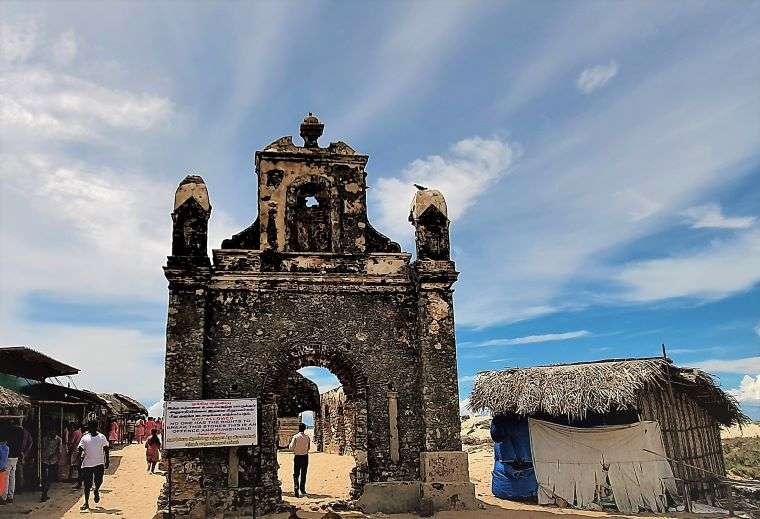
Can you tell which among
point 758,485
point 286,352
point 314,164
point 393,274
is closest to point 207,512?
point 286,352

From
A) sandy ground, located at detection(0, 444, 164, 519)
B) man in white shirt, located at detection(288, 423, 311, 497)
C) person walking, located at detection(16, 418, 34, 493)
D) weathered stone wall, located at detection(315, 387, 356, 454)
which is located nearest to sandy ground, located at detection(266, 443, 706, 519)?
man in white shirt, located at detection(288, 423, 311, 497)

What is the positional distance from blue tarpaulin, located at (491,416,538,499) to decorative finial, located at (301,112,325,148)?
8.05 metres

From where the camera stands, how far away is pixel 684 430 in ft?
48.9

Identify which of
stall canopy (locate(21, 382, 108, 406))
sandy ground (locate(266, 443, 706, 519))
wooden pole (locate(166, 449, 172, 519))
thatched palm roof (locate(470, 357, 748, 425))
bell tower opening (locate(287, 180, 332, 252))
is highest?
bell tower opening (locate(287, 180, 332, 252))

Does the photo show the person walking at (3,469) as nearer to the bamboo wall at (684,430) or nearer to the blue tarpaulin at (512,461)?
the blue tarpaulin at (512,461)

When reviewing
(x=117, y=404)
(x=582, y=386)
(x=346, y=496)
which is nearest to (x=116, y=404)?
(x=117, y=404)

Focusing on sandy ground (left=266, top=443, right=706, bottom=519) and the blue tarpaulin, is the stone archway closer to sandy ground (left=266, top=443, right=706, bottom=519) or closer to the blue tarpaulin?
sandy ground (left=266, top=443, right=706, bottom=519)

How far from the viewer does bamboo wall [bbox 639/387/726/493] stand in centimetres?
1405

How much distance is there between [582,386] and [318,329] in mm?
5941

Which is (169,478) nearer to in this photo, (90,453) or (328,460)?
(90,453)

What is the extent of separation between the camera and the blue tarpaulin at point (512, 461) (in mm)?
14375

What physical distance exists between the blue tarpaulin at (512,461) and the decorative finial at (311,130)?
26.4ft

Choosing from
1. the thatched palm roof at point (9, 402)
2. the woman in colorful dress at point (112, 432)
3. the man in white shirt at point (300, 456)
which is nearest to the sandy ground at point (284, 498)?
the man in white shirt at point (300, 456)

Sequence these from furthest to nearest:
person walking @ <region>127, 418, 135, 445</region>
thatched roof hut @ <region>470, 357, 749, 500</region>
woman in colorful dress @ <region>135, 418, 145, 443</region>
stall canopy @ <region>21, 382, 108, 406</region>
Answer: woman in colorful dress @ <region>135, 418, 145, 443</region> < person walking @ <region>127, 418, 135, 445</region> < stall canopy @ <region>21, 382, 108, 406</region> < thatched roof hut @ <region>470, 357, 749, 500</region>
